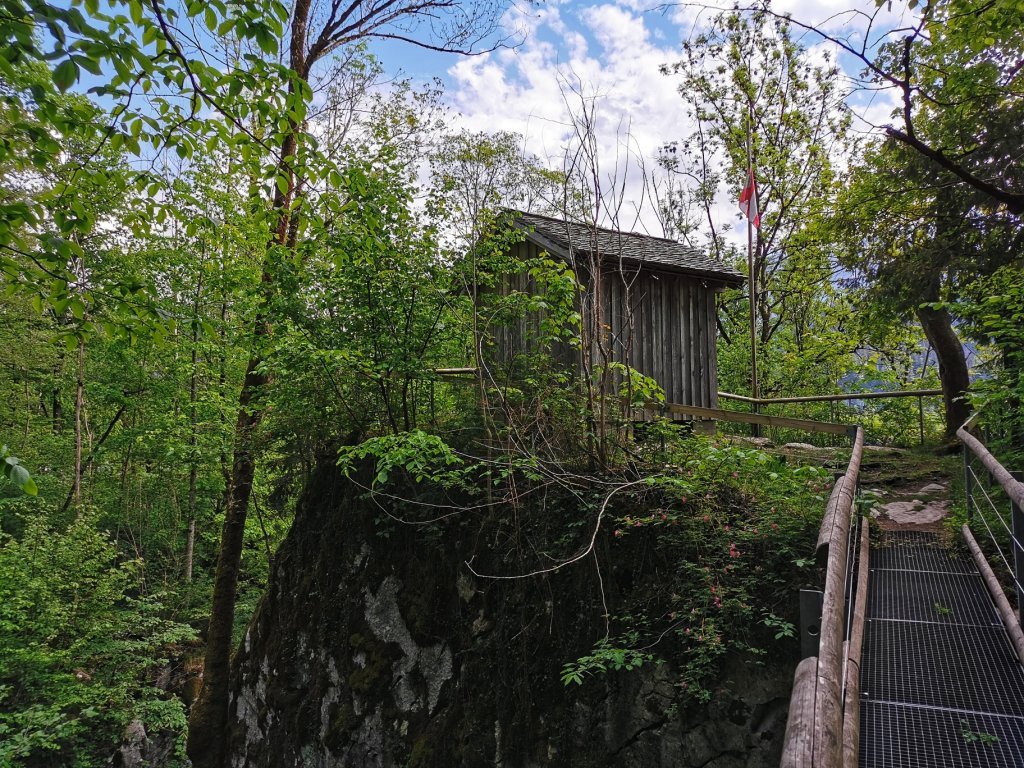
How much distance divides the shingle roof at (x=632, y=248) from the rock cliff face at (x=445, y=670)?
15.5 ft

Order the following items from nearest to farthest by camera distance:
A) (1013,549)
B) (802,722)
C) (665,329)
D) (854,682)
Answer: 1. (802,722)
2. (854,682)
3. (1013,549)
4. (665,329)

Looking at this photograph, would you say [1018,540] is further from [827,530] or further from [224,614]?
[224,614]

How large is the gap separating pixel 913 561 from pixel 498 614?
3672mm

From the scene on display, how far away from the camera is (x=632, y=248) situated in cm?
1041

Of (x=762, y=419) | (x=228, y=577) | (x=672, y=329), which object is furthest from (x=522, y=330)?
(x=228, y=577)

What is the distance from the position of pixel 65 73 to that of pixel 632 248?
8.82 metres

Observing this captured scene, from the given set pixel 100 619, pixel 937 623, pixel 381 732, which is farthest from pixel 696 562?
pixel 100 619

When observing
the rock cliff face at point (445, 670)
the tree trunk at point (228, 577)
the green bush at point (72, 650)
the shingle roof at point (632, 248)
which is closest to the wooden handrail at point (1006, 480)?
the rock cliff face at point (445, 670)

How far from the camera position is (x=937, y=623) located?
12.9 feet

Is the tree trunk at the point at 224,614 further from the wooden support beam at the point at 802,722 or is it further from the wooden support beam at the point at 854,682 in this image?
the wooden support beam at the point at 802,722

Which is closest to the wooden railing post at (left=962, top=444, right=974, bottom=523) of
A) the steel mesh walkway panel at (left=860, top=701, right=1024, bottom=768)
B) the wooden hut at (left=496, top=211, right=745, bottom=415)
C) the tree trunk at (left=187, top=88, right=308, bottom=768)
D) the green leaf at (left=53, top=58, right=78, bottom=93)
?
the steel mesh walkway panel at (left=860, top=701, right=1024, bottom=768)

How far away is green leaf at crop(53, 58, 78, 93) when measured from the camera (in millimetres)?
2541

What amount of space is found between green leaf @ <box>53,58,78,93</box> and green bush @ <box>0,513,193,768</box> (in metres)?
11.7

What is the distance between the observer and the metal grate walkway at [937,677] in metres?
2.90
